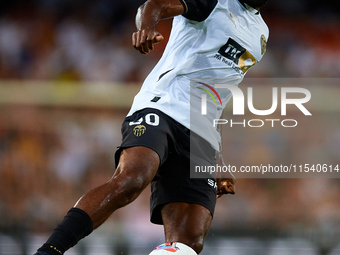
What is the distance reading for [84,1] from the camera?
593cm

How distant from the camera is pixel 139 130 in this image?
84.3 inches

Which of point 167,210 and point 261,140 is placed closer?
point 167,210

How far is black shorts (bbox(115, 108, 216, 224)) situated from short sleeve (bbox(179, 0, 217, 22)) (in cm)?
51

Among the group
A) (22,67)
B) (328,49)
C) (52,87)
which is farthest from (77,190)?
(328,49)

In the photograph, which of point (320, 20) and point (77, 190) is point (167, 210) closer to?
point (77, 190)

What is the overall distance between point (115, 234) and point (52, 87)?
198 centimetres

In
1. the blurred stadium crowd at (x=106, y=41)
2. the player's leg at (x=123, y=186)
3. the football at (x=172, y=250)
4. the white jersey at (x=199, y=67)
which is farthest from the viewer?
the blurred stadium crowd at (x=106, y=41)

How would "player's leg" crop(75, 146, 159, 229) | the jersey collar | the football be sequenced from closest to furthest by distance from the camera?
"player's leg" crop(75, 146, 159, 229), the football, the jersey collar

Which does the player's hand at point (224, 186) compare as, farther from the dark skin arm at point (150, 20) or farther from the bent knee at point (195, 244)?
the dark skin arm at point (150, 20)

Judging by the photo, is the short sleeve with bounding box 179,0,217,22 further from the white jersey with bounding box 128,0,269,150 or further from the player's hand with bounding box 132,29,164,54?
the player's hand with bounding box 132,29,164,54

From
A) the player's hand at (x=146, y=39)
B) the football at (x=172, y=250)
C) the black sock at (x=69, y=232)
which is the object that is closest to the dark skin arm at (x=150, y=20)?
the player's hand at (x=146, y=39)

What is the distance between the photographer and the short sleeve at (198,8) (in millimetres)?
2189

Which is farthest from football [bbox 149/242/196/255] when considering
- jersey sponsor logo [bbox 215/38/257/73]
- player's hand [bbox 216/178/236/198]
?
jersey sponsor logo [bbox 215/38/257/73]

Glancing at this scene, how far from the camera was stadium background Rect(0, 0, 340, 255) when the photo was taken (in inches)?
193
